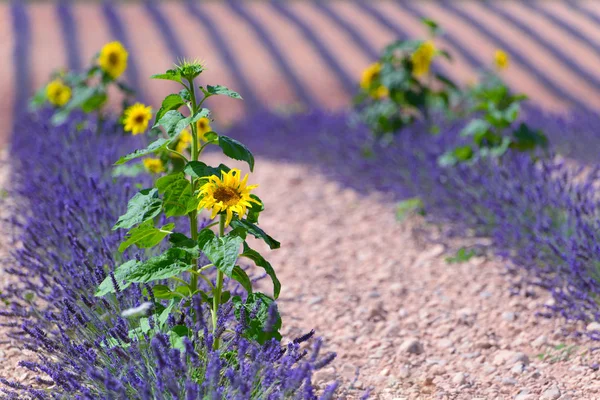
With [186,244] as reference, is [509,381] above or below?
below

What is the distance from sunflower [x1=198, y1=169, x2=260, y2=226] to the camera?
1785 millimetres

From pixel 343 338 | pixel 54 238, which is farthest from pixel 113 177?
pixel 343 338

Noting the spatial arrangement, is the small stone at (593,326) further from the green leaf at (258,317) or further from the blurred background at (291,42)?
the blurred background at (291,42)

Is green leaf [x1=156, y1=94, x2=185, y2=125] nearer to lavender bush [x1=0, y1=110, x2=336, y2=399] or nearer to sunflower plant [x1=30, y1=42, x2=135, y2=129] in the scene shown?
lavender bush [x1=0, y1=110, x2=336, y2=399]

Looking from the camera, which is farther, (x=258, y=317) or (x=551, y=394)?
(x=551, y=394)

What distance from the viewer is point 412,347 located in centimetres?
256

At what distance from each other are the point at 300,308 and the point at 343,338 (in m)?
0.33

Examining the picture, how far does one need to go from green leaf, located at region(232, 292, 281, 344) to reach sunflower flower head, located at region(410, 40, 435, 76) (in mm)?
2777

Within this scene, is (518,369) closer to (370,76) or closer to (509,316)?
(509,316)

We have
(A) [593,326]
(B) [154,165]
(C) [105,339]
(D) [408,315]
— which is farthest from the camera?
(D) [408,315]

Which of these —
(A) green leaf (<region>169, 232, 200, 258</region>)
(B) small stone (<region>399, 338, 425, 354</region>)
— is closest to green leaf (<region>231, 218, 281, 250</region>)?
(A) green leaf (<region>169, 232, 200, 258</region>)

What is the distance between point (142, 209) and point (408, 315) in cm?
141

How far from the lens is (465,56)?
8.20 meters

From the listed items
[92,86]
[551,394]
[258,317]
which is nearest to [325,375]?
[258,317]
